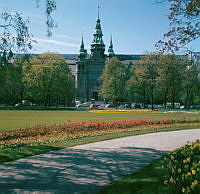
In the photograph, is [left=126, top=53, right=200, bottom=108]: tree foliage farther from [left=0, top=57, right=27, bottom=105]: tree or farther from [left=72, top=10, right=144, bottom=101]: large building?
[left=72, top=10, right=144, bottom=101]: large building

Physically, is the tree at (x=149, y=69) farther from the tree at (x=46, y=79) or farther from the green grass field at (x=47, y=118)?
the green grass field at (x=47, y=118)

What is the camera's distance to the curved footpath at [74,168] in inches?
183

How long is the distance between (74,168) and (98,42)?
8309 centimetres

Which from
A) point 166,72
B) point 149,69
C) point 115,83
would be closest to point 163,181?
point 166,72

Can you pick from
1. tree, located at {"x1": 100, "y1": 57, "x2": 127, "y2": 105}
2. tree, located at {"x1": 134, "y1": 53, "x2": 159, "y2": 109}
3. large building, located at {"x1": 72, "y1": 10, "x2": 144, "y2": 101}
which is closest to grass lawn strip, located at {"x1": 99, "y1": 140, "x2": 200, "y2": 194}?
tree, located at {"x1": 134, "y1": 53, "x2": 159, "y2": 109}

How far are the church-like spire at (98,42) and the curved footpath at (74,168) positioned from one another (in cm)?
8040

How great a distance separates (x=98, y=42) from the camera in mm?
86062

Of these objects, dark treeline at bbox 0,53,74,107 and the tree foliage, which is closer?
the tree foliage

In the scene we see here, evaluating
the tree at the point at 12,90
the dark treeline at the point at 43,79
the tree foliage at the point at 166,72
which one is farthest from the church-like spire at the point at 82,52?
the tree foliage at the point at 166,72

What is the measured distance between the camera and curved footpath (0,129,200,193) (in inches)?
183

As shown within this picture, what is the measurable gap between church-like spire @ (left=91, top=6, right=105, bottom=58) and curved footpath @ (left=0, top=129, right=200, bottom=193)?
80403 millimetres

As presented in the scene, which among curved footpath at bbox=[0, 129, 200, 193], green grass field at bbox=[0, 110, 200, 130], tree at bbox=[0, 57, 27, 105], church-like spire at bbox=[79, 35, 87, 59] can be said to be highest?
church-like spire at bbox=[79, 35, 87, 59]

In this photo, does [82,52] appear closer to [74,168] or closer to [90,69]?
[90,69]

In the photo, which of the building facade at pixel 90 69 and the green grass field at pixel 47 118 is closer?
the green grass field at pixel 47 118
